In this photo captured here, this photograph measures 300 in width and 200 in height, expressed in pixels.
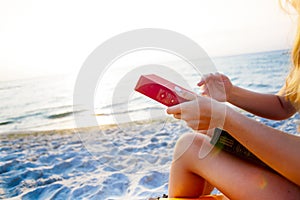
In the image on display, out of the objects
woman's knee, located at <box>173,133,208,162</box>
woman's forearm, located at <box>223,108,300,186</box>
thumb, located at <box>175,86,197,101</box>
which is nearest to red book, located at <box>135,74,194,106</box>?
thumb, located at <box>175,86,197,101</box>

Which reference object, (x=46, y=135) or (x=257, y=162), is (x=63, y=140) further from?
(x=257, y=162)

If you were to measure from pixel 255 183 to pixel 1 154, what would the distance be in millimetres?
2863

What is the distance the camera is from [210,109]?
2.65 feet

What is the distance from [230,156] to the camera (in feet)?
3.29

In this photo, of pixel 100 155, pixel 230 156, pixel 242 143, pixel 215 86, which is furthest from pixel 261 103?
pixel 100 155

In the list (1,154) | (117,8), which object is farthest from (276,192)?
(117,8)

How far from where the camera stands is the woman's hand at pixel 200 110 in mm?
808

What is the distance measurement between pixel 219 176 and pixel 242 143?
0.20 metres

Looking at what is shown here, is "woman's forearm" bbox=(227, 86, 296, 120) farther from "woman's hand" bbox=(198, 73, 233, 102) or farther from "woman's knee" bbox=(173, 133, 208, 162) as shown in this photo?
"woman's knee" bbox=(173, 133, 208, 162)

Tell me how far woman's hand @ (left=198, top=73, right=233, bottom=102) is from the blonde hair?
227mm

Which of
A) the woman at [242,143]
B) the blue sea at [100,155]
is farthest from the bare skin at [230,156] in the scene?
the blue sea at [100,155]

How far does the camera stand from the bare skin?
796mm

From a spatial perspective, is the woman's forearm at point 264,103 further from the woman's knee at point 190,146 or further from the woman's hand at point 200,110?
the woman's hand at point 200,110

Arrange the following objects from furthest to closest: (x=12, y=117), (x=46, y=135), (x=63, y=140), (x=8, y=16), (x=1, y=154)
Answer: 1. (x=8, y=16)
2. (x=12, y=117)
3. (x=46, y=135)
4. (x=63, y=140)
5. (x=1, y=154)
